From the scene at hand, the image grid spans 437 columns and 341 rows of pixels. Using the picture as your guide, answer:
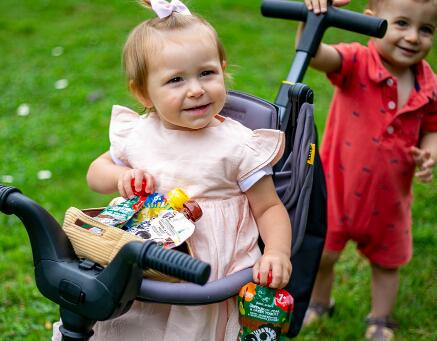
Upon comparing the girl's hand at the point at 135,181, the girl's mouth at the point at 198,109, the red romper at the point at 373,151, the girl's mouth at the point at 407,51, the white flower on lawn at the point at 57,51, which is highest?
the girl's mouth at the point at 198,109

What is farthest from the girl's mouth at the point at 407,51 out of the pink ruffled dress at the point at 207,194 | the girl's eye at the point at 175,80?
the girl's eye at the point at 175,80

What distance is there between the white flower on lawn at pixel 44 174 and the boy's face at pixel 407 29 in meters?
2.39

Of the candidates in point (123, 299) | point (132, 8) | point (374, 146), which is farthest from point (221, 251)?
point (132, 8)

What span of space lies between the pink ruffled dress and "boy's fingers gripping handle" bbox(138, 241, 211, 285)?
0.42 m

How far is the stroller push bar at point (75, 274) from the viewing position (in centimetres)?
157

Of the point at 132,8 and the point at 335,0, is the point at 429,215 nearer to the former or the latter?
the point at 335,0

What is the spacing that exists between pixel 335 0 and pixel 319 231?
99cm

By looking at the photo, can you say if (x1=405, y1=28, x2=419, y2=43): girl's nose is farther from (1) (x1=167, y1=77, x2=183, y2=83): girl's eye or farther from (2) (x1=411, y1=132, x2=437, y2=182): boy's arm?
(1) (x1=167, y1=77, x2=183, y2=83): girl's eye

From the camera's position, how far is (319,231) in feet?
6.91

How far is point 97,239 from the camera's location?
1.73 metres

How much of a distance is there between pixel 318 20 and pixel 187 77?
839 millimetres

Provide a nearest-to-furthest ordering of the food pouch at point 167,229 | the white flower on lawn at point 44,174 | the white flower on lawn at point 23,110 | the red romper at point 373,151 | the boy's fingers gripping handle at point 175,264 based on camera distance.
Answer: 1. the boy's fingers gripping handle at point 175,264
2. the food pouch at point 167,229
3. the red romper at point 373,151
4. the white flower on lawn at point 44,174
5. the white flower on lawn at point 23,110

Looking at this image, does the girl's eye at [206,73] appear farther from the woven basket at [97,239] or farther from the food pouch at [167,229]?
the woven basket at [97,239]

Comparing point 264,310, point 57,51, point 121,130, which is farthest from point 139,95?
point 57,51
